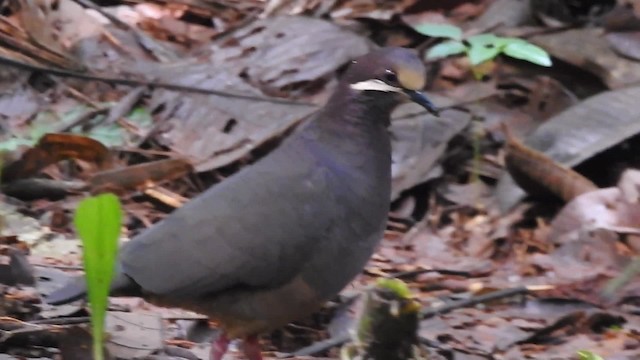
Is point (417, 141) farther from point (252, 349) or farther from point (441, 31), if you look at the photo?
point (252, 349)

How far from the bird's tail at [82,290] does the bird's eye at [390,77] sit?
2.94ft

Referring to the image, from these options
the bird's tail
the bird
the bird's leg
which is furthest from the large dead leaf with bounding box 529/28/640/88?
the bird's tail

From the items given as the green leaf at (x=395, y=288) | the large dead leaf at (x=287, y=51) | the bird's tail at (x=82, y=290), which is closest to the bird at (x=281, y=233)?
the bird's tail at (x=82, y=290)

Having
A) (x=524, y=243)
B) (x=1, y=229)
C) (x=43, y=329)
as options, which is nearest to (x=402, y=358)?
(x=43, y=329)

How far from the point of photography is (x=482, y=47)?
458cm

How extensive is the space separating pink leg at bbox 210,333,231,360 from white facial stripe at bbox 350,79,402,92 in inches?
31.1

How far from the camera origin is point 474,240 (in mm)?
4461

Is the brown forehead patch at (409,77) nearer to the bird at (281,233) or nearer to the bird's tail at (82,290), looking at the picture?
the bird at (281,233)

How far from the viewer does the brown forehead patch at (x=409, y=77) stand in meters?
3.04

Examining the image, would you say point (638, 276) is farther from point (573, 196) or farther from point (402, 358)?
point (402, 358)

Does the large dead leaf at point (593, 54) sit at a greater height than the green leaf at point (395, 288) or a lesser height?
greater

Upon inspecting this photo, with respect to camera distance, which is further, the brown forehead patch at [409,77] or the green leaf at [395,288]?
the brown forehead patch at [409,77]

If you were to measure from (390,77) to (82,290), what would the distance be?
3.36ft

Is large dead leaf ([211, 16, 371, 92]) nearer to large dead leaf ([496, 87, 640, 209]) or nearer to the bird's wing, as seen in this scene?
large dead leaf ([496, 87, 640, 209])
